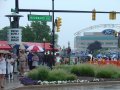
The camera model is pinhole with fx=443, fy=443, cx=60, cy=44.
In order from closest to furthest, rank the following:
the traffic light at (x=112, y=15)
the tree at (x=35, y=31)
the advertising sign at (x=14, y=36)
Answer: the advertising sign at (x=14, y=36)
the traffic light at (x=112, y=15)
the tree at (x=35, y=31)

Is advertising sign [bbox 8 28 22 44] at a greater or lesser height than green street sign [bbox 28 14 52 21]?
lesser

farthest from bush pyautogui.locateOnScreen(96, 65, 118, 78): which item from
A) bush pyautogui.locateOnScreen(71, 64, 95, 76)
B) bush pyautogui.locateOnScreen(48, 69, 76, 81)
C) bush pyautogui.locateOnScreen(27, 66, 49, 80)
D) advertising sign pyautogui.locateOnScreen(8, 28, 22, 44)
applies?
advertising sign pyautogui.locateOnScreen(8, 28, 22, 44)

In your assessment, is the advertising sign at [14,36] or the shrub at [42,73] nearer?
the shrub at [42,73]

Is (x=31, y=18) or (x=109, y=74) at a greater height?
(x=31, y=18)

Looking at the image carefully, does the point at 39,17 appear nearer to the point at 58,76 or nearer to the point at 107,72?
the point at 107,72

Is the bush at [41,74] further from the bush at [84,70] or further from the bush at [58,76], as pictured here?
the bush at [84,70]

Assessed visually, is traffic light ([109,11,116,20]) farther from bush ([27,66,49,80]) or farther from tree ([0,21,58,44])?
tree ([0,21,58,44])

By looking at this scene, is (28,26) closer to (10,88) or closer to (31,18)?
(31,18)

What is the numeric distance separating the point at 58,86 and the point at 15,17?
936 centimetres

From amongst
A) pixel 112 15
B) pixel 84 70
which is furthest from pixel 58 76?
pixel 112 15

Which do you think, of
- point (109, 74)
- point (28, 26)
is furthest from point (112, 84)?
point (28, 26)

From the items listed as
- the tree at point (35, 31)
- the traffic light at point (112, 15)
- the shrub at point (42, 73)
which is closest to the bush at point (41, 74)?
the shrub at point (42, 73)


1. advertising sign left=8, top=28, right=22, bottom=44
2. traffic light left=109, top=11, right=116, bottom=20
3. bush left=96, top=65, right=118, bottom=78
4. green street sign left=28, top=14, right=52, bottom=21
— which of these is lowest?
bush left=96, top=65, right=118, bottom=78

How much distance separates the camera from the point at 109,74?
89.8ft
